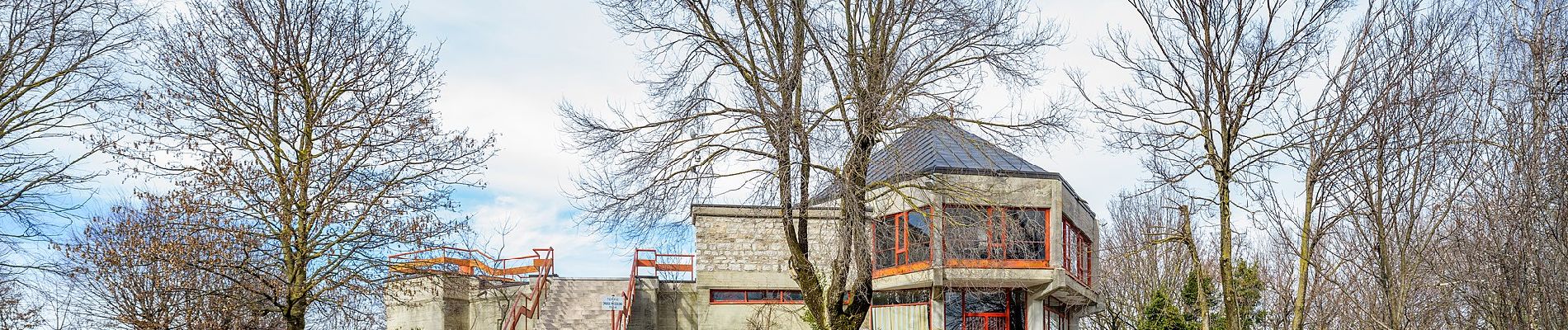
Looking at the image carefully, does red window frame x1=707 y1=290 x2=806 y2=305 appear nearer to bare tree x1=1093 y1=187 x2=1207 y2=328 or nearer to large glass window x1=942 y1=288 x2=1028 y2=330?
large glass window x1=942 y1=288 x2=1028 y2=330

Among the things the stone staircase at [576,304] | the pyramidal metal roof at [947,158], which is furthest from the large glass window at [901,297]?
the stone staircase at [576,304]

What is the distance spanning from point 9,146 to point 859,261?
39.2ft

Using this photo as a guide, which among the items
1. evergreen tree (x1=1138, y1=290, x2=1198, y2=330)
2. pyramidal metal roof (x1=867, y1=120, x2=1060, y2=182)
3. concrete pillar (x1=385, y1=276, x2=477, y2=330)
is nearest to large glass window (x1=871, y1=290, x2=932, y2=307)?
pyramidal metal roof (x1=867, y1=120, x2=1060, y2=182)

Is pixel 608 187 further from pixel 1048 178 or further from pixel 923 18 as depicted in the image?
pixel 1048 178

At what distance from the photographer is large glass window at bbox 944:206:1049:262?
61.4 feet

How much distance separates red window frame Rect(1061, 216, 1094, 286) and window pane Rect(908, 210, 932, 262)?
275 centimetres

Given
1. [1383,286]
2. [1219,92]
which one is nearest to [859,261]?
[1219,92]

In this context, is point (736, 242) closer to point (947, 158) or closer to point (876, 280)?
point (876, 280)

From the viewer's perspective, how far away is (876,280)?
23.3 m

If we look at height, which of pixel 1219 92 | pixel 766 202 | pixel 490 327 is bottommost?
pixel 490 327

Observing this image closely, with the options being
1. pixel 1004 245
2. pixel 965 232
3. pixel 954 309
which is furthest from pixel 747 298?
pixel 965 232

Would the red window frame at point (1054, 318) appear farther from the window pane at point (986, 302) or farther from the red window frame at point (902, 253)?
the red window frame at point (902, 253)

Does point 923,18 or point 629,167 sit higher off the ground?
point 923,18

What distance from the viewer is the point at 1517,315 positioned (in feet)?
41.6
